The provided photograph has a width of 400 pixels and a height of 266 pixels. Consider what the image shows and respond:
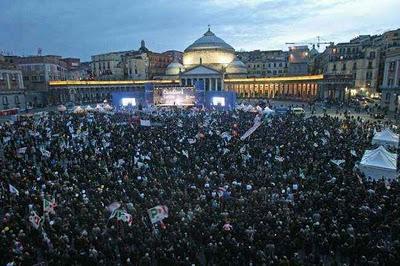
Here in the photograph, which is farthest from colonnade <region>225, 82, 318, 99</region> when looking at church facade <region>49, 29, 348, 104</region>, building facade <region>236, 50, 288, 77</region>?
building facade <region>236, 50, 288, 77</region>

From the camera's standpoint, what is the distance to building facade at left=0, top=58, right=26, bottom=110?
54.1 m

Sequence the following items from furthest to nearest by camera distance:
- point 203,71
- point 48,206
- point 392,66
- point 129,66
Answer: point 129,66 → point 203,71 → point 392,66 → point 48,206

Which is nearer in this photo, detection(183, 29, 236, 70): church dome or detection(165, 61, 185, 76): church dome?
detection(165, 61, 185, 76): church dome

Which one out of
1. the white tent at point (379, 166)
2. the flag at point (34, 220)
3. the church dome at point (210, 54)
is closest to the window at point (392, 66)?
the white tent at point (379, 166)

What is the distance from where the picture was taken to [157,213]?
12430mm

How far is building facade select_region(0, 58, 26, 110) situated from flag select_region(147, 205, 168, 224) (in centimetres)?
5132

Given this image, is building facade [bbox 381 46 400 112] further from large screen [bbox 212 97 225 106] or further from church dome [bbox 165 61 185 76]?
church dome [bbox 165 61 185 76]

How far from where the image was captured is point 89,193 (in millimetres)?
15656

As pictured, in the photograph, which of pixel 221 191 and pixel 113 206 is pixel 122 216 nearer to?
pixel 113 206

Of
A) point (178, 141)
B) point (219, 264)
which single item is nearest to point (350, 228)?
point (219, 264)

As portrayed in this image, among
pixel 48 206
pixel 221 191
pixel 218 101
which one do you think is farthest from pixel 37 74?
pixel 221 191

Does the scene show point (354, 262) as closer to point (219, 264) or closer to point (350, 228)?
point (350, 228)

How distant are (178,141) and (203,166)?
A: 5.33 meters

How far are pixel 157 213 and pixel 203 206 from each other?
2388mm
